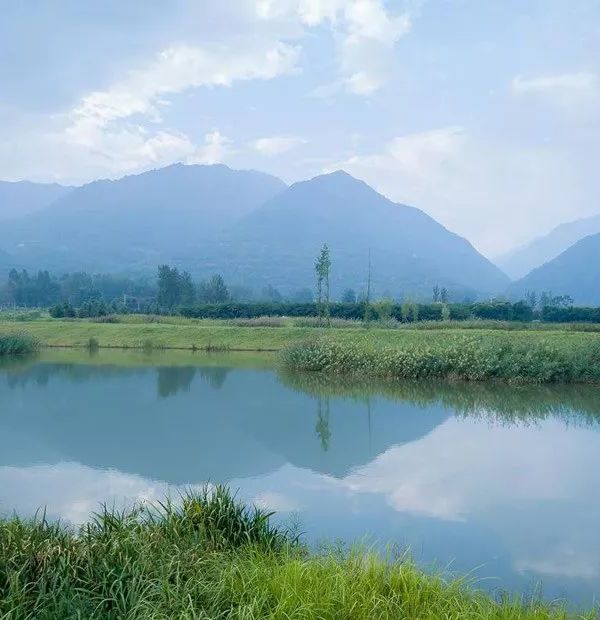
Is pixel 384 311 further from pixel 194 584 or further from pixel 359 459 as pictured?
pixel 194 584

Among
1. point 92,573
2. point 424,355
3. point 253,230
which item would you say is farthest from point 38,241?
point 92,573

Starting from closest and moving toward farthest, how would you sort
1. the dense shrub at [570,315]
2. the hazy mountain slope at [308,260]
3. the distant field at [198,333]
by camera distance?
the distant field at [198,333]
the dense shrub at [570,315]
the hazy mountain slope at [308,260]

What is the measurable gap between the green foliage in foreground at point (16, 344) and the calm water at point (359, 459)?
8593 millimetres

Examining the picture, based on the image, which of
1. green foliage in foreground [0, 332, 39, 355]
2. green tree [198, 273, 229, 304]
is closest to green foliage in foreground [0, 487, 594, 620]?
green foliage in foreground [0, 332, 39, 355]

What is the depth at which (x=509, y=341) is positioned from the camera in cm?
1827

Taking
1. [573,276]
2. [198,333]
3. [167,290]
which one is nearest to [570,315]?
[198,333]

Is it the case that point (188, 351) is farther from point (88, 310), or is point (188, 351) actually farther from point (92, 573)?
point (92, 573)

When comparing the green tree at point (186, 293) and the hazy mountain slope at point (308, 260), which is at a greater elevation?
the hazy mountain slope at point (308, 260)

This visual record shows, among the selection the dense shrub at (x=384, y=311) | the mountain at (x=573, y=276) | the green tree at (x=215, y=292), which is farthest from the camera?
the mountain at (x=573, y=276)

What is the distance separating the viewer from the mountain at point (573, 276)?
15618 centimetres

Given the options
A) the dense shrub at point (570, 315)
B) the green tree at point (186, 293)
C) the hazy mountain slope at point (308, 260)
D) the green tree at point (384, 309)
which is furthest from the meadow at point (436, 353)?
the hazy mountain slope at point (308, 260)

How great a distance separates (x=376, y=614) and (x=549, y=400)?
11767 mm

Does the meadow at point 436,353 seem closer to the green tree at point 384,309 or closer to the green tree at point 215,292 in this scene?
the green tree at point 384,309

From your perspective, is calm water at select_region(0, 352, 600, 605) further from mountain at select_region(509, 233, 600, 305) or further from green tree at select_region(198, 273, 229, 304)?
mountain at select_region(509, 233, 600, 305)
